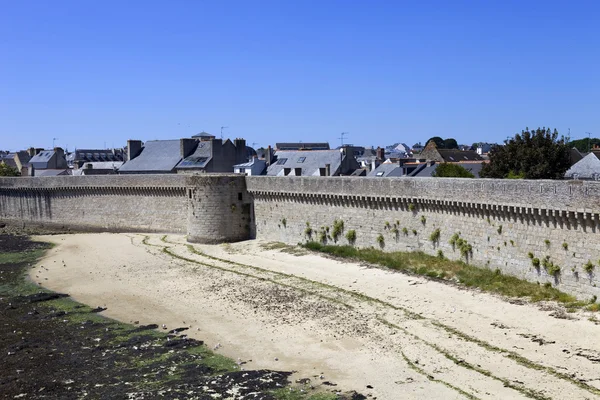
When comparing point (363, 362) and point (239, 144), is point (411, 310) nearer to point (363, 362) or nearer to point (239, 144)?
point (363, 362)

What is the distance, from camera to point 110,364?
1427 centimetres

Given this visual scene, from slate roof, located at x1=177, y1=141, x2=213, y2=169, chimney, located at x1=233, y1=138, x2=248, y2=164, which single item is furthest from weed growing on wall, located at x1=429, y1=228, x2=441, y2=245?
chimney, located at x1=233, y1=138, x2=248, y2=164

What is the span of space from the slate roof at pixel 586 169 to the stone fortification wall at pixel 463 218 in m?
10.8

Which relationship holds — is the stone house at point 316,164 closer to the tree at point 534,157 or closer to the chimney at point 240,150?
the chimney at point 240,150

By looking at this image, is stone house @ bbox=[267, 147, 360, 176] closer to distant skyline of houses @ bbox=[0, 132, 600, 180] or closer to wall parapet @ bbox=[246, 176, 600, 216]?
distant skyline of houses @ bbox=[0, 132, 600, 180]

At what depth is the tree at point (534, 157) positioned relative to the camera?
29.2 m

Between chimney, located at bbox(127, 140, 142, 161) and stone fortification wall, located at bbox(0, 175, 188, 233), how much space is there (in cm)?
832

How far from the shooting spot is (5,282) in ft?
78.9

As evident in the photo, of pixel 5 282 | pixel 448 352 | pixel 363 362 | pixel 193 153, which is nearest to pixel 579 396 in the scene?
pixel 448 352

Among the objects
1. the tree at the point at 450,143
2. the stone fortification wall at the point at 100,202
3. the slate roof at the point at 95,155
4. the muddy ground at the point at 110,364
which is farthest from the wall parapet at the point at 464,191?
the tree at the point at 450,143

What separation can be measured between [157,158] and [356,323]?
34.0 m

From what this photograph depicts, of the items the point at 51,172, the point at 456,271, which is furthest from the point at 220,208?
the point at 51,172

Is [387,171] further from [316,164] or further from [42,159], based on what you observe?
[42,159]

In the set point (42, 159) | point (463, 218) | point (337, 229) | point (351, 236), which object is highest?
point (42, 159)
